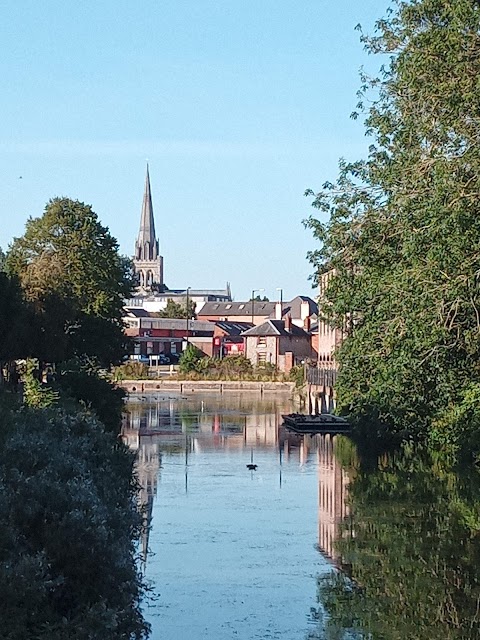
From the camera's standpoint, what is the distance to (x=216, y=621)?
1479 centimetres

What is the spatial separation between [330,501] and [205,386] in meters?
55.3

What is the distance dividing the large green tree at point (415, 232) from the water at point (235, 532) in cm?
352

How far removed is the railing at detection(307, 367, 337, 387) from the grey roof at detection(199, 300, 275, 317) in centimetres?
7233

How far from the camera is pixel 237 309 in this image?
136250 mm

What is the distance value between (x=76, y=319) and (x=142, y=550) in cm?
2487

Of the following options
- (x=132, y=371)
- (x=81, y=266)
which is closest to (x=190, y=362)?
(x=132, y=371)

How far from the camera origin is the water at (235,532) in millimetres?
15039

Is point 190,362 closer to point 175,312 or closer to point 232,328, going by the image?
point 232,328

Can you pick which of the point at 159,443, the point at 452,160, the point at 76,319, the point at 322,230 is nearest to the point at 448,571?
the point at 452,160

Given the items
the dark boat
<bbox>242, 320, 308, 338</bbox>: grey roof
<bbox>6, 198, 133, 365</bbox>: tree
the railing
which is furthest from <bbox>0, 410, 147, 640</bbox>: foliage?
<bbox>242, 320, 308, 338</bbox>: grey roof

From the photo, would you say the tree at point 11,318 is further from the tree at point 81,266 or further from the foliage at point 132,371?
the foliage at point 132,371

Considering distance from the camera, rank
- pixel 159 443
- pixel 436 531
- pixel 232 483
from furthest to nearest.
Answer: pixel 159 443, pixel 232 483, pixel 436 531

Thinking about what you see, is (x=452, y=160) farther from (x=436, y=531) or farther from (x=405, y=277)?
(x=436, y=531)

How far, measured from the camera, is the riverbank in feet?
260
